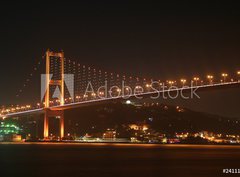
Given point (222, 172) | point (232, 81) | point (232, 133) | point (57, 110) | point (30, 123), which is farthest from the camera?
point (232, 133)

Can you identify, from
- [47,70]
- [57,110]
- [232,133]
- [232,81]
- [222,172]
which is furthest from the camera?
[232,133]

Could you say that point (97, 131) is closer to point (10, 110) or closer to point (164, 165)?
point (10, 110)

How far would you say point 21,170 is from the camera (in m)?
21.1

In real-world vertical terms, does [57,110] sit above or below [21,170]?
above

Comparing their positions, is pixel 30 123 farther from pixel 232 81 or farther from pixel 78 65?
pixel 232 81

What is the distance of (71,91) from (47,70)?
4.18 meters

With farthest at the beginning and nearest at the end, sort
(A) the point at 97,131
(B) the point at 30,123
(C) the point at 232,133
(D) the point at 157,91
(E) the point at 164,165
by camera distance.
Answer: (C) the point at 232,133, (A) the point at 97,131, (B) the point at 30,123, (D) the point at 157,91, (E) the point at 164,165

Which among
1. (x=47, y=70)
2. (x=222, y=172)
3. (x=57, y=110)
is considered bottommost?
(x=222, y=172)

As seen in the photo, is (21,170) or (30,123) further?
(30,123)

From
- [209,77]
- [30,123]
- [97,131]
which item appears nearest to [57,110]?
[209,77]

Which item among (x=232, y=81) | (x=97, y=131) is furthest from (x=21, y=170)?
(x=97, y=131)

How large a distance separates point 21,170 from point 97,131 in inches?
2846

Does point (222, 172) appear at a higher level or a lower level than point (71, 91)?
lower

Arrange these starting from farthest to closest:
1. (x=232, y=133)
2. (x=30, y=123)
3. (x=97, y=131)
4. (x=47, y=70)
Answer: (x=232, y=133)
(x=97, y=131)
(x=30, y=123)
(x=47, y=70)
